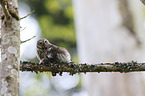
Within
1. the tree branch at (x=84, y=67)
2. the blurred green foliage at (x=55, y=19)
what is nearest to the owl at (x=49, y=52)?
the tree branch at (x=84, y=67)

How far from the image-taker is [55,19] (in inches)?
364

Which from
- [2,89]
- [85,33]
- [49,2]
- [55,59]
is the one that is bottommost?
[2,89]

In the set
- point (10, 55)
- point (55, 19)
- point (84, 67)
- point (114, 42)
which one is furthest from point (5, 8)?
point (55, 19)

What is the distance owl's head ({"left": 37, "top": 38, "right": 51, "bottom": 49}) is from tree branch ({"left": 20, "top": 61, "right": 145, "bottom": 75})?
A: 0.99 feet

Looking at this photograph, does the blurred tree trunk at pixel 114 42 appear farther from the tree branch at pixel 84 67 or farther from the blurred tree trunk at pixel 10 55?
the blurred tree trunk at pixel 10 55

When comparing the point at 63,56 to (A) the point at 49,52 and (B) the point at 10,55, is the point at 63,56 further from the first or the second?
(B) the point at 10,55

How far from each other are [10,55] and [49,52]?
524mm

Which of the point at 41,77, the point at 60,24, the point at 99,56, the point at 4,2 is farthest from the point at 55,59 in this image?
the point at 41,77

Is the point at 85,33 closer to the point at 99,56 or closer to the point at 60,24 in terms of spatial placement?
the point at 99,56

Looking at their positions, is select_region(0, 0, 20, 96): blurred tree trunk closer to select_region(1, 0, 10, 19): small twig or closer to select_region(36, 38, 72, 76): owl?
select_region(1, 0, 10, 19): small twig

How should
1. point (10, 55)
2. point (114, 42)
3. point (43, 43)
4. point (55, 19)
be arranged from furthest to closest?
point (55, 19)
point (114, 42)
point (43, 43)
point (10, 55)

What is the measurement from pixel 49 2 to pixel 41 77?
2507 mm

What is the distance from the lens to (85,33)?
5.73 meters

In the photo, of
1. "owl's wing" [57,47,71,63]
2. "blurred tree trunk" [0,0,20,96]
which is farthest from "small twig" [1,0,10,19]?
"owl's wing" [57,47,71,63]
